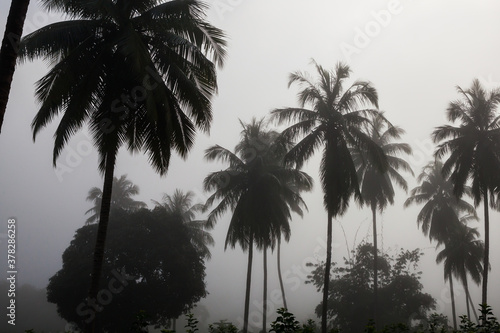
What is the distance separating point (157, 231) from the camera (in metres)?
34.0

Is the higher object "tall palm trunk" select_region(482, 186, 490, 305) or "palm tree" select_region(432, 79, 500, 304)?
"palm tree" select_region(432, 79, 500, 304)

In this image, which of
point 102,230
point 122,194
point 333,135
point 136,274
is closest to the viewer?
point 102,230

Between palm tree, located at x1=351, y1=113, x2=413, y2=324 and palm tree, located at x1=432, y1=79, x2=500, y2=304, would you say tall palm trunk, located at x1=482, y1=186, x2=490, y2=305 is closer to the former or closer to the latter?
palm tree, located at x1=432, y1=79, x2=500, y2=304

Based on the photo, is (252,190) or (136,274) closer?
(252,190)

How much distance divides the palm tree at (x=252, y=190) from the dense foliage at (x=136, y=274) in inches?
166

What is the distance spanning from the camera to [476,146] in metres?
26.3

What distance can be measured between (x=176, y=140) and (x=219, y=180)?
15319mm

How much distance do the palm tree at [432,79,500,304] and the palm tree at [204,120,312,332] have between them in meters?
8.84

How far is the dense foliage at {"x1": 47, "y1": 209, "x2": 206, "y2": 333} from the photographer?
30.8 m

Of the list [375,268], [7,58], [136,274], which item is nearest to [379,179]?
[375,268]

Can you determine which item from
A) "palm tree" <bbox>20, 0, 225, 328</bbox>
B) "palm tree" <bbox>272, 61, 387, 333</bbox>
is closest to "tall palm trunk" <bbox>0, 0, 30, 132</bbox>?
"palm tree" <bbox>20, 0, 225, 328</bbox>

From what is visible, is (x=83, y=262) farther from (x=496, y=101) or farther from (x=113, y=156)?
(x=496, y=101)

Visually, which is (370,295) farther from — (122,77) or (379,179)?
(122,77)

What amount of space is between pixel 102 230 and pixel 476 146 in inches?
865
